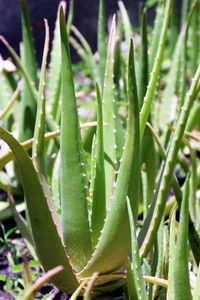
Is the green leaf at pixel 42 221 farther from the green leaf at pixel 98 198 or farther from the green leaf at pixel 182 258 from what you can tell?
the green leaf at pixel 182 258

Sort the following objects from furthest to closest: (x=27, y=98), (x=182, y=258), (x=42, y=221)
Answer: (x=27, y=98) < (x=42, y=221) < (x=182, y=258)

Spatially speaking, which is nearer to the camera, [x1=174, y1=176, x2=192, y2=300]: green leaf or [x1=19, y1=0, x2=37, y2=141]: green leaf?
[x1=174, y1=176, x2=192, y2=300]: green leaf

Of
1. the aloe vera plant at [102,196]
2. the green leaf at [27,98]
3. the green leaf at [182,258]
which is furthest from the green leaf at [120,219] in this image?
the green leaf at [27,98]

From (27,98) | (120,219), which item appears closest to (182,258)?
(120,219)

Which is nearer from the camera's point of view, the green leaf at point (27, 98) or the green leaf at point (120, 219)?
the green leaf at point (120, 219)

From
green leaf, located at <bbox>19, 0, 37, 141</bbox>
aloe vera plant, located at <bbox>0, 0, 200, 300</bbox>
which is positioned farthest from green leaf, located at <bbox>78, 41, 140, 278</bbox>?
green leaf, located at <bbox>19, 0, 37, 141</bbox>

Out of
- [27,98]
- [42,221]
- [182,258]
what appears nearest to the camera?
[182,258]

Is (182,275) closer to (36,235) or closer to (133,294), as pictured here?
(133,294)

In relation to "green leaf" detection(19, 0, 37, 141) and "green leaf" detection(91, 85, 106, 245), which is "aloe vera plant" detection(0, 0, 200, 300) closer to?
"green leaf" detection(91, 85, 106, 245)

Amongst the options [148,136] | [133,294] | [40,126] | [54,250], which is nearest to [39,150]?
[40,126]

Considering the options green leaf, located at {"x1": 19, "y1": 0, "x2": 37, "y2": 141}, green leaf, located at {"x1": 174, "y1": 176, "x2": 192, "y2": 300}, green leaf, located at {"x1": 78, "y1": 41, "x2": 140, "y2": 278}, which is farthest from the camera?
green leaf, located at {"x1": 19, "y1": 0, "x2": 37, "y2": 141}

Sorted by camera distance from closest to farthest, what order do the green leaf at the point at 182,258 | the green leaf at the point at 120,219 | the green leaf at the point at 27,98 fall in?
the green leaf at the point at 182,258
the green leaf at the point at 120,219
the green leaf at the point at 27,98

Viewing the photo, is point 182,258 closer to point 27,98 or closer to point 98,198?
point 98,198
